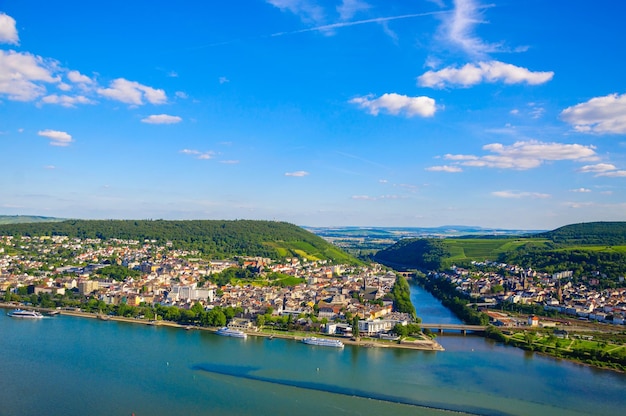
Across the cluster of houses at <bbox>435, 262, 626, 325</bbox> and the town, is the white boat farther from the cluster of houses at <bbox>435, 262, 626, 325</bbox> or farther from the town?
the cluster of houses at <bbox>435, 262, 626, 325</bbox>

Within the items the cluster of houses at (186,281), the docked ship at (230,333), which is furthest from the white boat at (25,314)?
the docked ship at (230,333)

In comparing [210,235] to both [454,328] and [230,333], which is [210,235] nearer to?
[230,333]

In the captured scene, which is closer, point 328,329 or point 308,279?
point 328,329

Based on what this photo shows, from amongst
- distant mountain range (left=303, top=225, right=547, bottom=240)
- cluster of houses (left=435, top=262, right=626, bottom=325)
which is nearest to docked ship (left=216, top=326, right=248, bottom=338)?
cluster of houses (left=435, top=262, right=626, bottom=325)

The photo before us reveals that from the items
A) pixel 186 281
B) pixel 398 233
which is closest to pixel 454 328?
pixel 186 281

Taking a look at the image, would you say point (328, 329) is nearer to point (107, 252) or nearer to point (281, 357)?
point (281, 357)

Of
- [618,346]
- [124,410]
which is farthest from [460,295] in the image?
[124,410]
